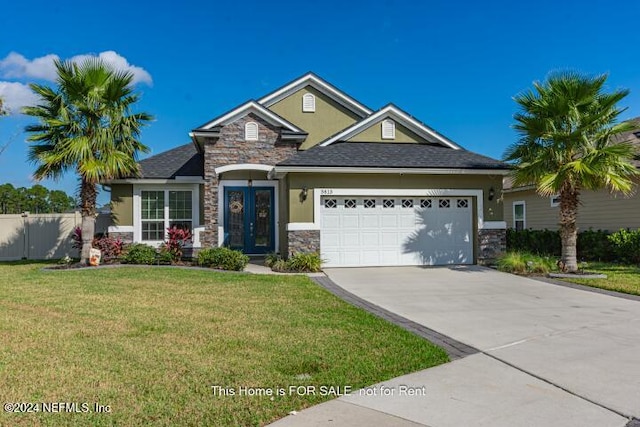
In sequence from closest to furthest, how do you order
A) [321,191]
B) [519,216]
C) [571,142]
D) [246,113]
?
1. [571,142]
2. [321,191]
3. [246,113]
4. [519,216]

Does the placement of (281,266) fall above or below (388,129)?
below

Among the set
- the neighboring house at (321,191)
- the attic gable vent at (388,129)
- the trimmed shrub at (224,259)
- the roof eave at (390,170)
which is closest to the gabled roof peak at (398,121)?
the neighboring house at (321,191)

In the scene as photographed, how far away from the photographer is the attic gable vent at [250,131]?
15.4 metres

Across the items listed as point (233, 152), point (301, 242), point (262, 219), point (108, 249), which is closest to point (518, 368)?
point (301, 242)

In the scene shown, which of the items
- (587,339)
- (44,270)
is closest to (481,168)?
(587,339)

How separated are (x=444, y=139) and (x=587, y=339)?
10820 mm

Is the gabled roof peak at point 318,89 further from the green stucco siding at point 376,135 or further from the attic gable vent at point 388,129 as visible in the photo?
the green stucco siding at point 376,135

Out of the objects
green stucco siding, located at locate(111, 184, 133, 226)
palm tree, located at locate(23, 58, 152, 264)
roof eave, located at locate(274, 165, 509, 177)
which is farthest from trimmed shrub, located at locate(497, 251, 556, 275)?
green stucco siding, located at locate(111, 184, 133, 226)

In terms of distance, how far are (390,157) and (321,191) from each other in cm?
255

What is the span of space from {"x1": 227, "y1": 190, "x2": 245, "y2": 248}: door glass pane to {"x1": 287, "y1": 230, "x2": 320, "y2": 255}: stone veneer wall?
3.71 metres

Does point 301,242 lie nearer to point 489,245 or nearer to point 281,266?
point 281,266

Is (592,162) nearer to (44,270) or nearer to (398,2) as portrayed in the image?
(398,2)

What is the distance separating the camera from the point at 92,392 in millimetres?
3941

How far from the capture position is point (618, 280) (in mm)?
10781
